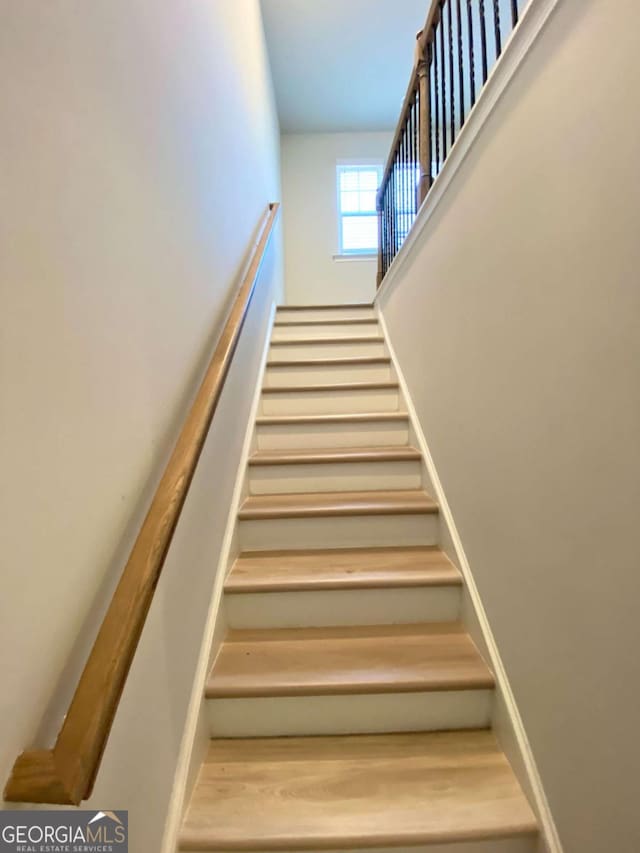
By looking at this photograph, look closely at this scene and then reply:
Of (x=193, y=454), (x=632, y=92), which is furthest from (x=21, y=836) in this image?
(x=632, y=92)

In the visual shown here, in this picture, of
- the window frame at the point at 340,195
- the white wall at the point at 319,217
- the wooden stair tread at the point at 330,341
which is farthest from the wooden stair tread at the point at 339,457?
the window frame at the point at 340,195

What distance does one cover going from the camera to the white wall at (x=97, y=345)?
60 cm

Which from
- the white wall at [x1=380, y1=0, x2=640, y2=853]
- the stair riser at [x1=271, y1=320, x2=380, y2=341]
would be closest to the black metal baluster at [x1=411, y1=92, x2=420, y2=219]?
the stair riser at [x1=271, y1=320, x2=380, y2=341]

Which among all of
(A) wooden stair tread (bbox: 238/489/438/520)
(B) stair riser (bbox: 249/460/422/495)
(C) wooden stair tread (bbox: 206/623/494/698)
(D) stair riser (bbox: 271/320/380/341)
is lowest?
(C) wooden stair tread (bbox: 206/623/494/698)

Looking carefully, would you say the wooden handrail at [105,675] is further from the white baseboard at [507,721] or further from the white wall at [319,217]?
the white wall at [319,217]

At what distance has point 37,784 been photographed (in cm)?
56

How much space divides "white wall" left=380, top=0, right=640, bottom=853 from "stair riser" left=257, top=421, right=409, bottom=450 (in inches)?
37.5

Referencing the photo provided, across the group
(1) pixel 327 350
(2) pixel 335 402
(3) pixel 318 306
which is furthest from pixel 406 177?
(2) pixel 335 402

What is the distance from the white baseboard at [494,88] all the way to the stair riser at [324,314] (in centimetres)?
166

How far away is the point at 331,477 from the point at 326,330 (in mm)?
1628

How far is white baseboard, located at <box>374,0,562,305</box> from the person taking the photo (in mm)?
1005

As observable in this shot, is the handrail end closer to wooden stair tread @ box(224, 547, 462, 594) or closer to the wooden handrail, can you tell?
the wooden handrail

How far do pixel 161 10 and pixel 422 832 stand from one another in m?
2.04

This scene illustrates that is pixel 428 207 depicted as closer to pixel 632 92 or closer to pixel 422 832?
pixel 632 92
